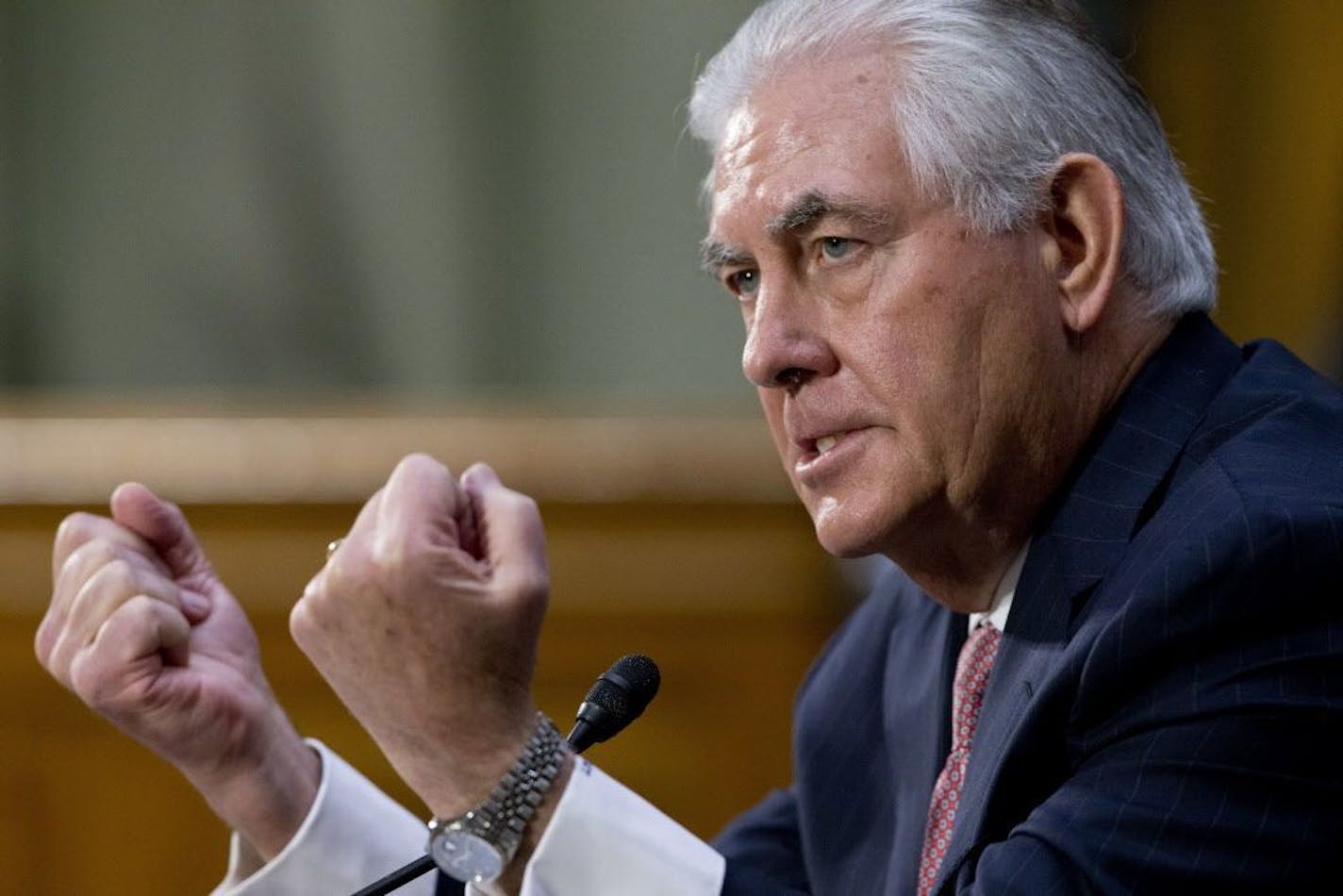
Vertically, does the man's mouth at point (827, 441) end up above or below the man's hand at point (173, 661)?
above

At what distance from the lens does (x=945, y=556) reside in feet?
5.45

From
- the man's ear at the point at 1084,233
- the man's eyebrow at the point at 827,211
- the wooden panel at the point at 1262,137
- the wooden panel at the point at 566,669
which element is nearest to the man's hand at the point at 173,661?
the man's eyebrow at the point at 827,211

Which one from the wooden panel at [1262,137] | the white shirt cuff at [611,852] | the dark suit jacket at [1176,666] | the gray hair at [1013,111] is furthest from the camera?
the wooden panel at [1262,137]

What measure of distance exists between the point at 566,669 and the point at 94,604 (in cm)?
189

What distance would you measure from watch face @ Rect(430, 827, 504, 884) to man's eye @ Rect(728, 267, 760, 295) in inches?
23.6

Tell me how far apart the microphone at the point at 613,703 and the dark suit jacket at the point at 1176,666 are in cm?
17

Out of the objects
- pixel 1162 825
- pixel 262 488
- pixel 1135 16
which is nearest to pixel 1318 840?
pixel 1162 825

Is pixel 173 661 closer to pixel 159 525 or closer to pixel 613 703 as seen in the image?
pixel 159 525

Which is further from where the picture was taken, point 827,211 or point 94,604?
point 94,604

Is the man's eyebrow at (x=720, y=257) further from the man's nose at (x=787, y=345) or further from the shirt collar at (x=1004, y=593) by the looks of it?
the shirt collar at (x=1004, y=593)

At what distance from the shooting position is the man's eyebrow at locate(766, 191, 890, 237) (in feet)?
5.12

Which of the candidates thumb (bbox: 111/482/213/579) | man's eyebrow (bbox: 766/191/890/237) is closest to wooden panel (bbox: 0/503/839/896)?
thumb (bbox: 111/482/213/579)

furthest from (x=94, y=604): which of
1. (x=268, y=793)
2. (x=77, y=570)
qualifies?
(x=268, y=793)

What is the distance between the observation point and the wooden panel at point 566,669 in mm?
3484
